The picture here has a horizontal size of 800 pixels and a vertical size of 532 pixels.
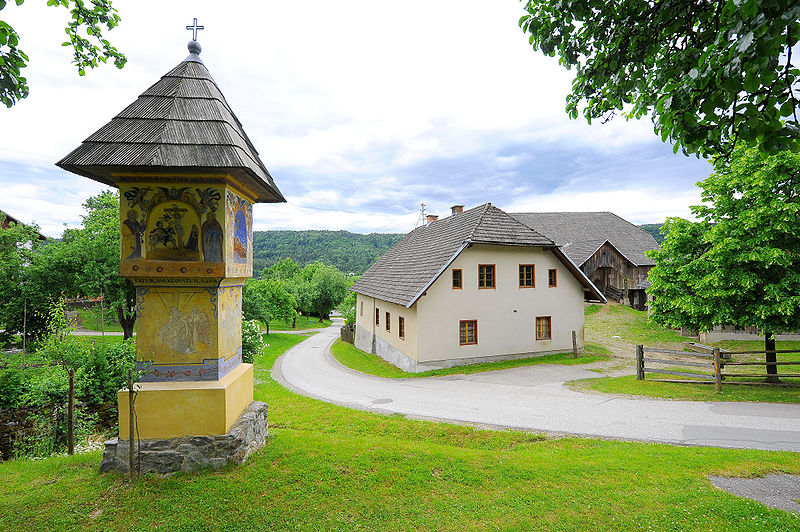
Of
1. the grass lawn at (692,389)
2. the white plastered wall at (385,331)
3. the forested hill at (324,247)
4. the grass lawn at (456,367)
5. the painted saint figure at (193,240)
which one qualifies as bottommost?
the grass lawn at (456,367)

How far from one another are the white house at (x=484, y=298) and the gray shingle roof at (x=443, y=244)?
0.20 feet

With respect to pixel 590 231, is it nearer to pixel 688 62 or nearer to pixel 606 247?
pixel 606 247

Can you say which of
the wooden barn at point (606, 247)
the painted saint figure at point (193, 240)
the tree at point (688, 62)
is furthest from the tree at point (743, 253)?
the wooden barn at point (606, 247)

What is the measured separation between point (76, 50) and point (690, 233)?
16.4 metres

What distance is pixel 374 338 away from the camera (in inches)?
902

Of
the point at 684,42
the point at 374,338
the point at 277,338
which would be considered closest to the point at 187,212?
the point at 684,42

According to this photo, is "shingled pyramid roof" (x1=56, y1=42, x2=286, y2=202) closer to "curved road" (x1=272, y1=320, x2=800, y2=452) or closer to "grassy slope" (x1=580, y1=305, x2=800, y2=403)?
"curved road" (x1=272, y1=320, x2=800, y2=452)

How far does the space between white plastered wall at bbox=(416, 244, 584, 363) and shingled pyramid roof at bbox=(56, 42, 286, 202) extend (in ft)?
38.9

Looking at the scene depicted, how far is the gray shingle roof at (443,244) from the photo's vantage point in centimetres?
1702

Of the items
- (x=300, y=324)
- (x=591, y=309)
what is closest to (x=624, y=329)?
(x=591, y=309)

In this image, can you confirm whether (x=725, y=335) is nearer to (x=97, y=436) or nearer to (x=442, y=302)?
(x=442, y=302)

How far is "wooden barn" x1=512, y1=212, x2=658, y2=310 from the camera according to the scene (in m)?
33.8

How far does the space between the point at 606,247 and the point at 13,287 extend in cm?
4084

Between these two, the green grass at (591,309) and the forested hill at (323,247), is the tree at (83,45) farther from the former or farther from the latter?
the forested hill at (323,247)
